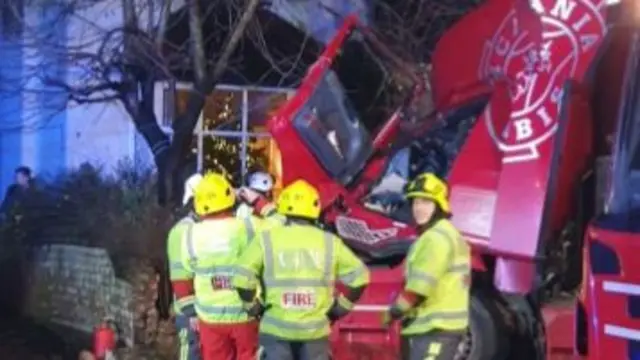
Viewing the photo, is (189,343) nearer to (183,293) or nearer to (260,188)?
(183,293)

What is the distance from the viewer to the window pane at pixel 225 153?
1822cm

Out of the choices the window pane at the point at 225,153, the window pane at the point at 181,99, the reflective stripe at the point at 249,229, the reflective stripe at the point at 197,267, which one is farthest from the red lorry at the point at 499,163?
the window pane at the point at 225,153

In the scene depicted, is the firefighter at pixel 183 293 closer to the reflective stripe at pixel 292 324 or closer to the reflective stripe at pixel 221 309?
the reflective stripe at pixel 221 309

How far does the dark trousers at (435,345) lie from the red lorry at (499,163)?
1325mm

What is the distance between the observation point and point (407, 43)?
14.8 metres

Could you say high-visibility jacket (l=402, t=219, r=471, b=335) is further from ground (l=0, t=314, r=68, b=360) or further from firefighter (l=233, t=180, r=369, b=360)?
ground (l=0, t=314, r=68, b=360)

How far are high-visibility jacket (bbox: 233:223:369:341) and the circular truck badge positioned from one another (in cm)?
259

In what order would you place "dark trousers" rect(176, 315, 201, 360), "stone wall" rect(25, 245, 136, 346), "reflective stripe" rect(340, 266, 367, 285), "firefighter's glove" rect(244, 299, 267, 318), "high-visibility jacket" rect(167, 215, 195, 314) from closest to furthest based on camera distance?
1. "firefighter's glove" rect(244, 299, 267, 318)
2. "reflective stripe" rect(340, 266, 367, 285)
3. "high-visibility jacket" rect(167, 215, 195, 314)
4. "dark trousers" rect(176, 315, 201, 360)
5. "stone wall" rect(25, 245, 136, 346)

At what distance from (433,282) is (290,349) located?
0.95 metres

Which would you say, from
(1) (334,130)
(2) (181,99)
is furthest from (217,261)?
(2) (181,99)

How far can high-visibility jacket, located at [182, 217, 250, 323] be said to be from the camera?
9.43m

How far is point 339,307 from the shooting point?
852cm

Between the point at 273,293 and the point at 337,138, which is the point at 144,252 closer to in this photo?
the point at 337,138

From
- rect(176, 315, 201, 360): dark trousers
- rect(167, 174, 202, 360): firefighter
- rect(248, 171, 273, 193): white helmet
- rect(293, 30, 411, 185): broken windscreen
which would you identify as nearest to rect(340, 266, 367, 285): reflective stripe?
rect(167, 174, 202, 360): firefighter
